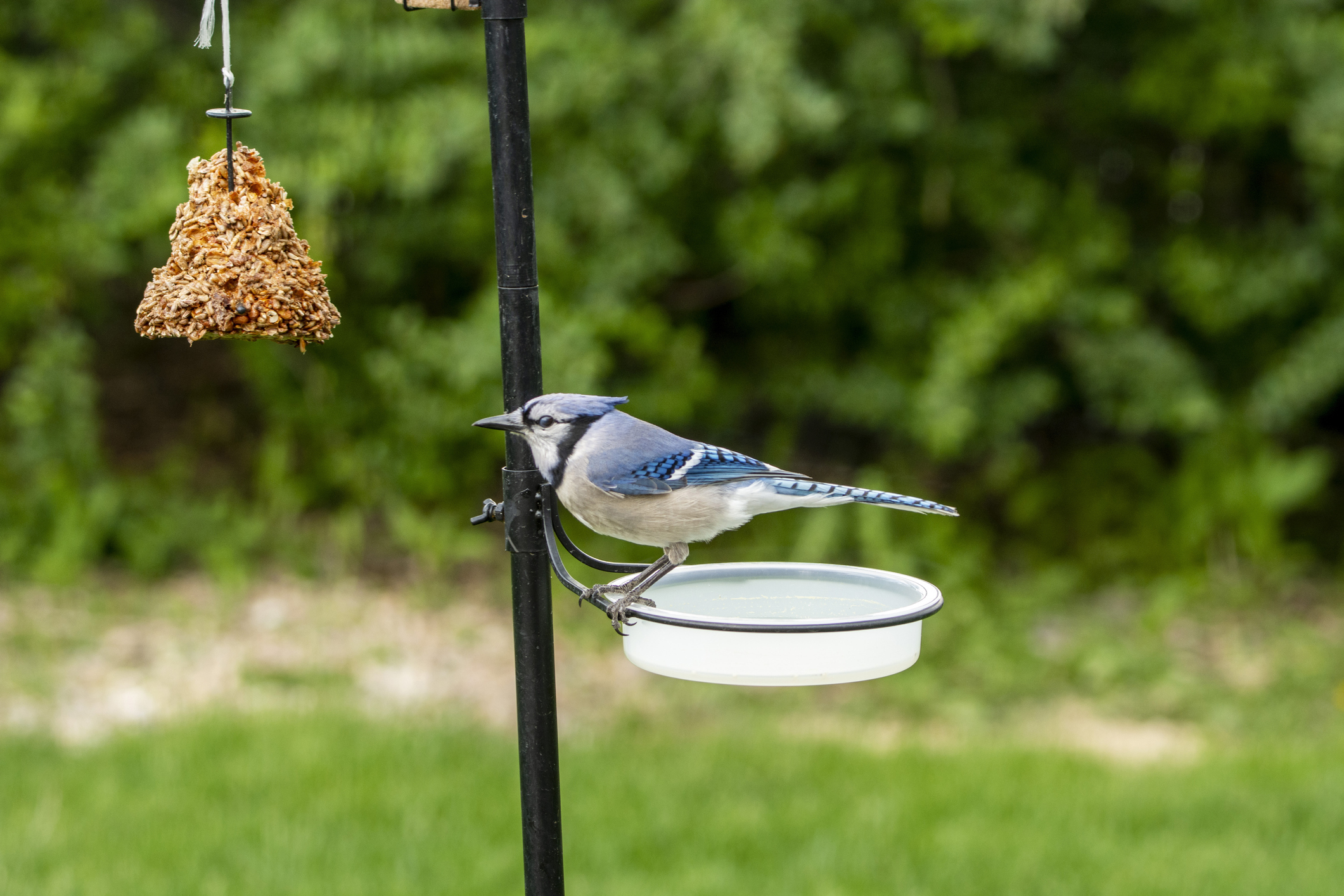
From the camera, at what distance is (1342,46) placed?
17.8ft

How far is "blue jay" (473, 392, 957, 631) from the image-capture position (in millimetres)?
2199

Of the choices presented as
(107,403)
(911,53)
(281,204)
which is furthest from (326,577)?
(281,204)

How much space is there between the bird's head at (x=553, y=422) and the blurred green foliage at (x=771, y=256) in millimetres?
3206

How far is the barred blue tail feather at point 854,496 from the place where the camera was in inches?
83.3

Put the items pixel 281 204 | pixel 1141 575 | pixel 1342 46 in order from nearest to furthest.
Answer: pixel 281 204
pixel 1342 46
pixel 1141 575

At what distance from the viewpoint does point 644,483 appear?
91.8 inches

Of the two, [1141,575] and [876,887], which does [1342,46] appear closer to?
[1141,575]

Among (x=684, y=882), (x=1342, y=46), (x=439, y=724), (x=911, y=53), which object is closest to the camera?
(x=684, y=882)

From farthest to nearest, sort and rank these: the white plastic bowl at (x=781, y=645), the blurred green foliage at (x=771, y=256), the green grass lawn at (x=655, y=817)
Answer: the blurred green foliage at (x=771, y=256) → the green grass lawn at (x=655, y=817) → the white plastic bowl at (x=781, y=645)

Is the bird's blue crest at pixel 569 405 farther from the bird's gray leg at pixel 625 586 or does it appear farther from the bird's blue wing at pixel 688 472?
the bird's gray leg at pixel 625 586

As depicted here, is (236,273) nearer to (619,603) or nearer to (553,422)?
(553,422)

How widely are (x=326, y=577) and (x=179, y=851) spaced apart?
8.56ft

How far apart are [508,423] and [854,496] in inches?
21.0

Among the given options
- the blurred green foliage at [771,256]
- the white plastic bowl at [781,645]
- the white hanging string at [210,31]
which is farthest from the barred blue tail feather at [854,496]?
the blurred green foliage at [771,256]
